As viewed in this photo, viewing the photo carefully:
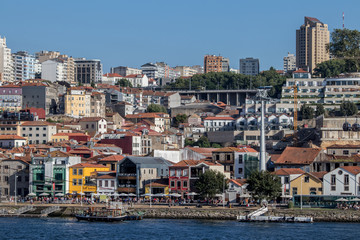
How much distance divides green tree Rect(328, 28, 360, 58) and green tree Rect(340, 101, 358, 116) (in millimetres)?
29213

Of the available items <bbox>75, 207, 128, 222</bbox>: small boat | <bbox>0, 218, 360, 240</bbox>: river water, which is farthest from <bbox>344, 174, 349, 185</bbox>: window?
<bbox>75, 207, 128, 222</bbox>: small boat

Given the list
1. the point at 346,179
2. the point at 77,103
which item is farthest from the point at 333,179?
the point at 77,103

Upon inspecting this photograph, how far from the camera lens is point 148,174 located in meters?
80.6

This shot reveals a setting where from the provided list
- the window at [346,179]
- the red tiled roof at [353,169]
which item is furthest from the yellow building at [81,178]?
the red tiled roof at [353,169]

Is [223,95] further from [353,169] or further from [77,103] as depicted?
[353,169]

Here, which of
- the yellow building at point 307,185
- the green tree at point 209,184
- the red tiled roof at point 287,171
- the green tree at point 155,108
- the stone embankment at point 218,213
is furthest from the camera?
the green tree at point 155,108

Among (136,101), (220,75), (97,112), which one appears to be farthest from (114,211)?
(220,75)

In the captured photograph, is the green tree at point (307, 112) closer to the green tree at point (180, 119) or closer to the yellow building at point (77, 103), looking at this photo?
the green tree at point (180, 119)

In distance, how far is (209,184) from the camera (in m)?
73.4

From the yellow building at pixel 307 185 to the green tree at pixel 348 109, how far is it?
170 feet

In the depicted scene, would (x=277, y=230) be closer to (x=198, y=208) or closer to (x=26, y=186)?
(x=198, y=208)

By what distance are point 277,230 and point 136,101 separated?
354ft

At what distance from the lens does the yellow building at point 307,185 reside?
248 feet

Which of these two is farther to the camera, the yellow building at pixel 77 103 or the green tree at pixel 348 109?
the yellow building at pixel 77 103
